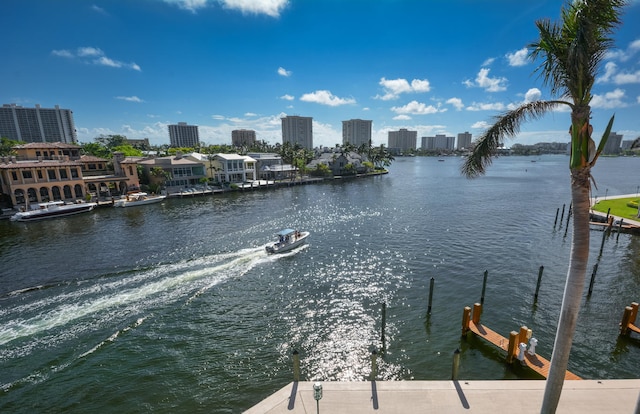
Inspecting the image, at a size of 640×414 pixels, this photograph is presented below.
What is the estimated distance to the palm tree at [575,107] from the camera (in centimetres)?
641

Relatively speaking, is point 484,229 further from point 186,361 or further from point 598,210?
point 186,361

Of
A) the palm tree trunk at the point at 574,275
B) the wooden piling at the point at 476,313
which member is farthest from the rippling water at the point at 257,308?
the palm tree trunk at the point at 574,275

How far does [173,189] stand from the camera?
7800 centimetres

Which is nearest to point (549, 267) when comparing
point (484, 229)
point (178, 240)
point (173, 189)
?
point (484, 229)

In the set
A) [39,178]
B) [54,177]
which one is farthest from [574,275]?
[54,177]

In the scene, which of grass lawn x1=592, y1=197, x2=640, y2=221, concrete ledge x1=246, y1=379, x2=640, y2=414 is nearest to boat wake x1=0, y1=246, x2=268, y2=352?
concrete ledge x1=246, y1=379, x2=640, y2=414

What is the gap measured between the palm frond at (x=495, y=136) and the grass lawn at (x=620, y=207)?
52873 millimetres

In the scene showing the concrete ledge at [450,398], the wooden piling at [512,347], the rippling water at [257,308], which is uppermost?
the concrete ledge at [450,398]

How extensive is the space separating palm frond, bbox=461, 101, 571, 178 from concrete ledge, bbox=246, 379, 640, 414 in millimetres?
9210

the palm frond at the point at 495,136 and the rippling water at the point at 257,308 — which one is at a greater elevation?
the palm frond at the point at 495,136

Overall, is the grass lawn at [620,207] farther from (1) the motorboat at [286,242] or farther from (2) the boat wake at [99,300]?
(2) the boat wake at [99,300]

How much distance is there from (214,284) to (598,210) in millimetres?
58368

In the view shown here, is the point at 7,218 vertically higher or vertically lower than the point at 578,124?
lower

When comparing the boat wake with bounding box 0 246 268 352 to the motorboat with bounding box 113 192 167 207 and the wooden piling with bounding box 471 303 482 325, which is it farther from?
the motorboat with bounding box 113 192 167 207
